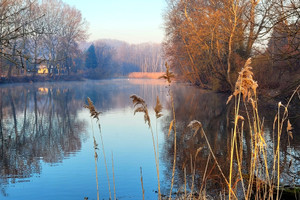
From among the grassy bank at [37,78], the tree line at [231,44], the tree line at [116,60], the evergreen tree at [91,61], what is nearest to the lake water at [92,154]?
the tree line at [231,44]

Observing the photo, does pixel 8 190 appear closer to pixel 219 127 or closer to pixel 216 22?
pixel 219 127

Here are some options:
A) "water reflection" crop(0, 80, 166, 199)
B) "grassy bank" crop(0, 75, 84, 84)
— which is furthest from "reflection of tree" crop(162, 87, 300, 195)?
"grassy bank" crop(0, 75, 84, 84)

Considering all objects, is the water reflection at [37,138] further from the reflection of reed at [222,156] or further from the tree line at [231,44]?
the tree line at [231,44]

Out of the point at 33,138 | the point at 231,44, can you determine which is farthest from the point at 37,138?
the point at 231,44

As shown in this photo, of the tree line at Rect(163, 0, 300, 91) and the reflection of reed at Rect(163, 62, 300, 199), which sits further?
the tree line at Rect(163, 0, 300, 91)

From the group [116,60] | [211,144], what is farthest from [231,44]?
[116,60]

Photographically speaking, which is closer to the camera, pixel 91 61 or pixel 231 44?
pixel 231 44

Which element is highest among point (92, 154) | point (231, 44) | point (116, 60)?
point (116, 60)

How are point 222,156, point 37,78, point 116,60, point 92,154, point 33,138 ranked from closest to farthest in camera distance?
1. point 222,156
2. point 92,154
3. point 33,138
4. point 37,78
5. point 116,60

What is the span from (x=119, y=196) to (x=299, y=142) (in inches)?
229

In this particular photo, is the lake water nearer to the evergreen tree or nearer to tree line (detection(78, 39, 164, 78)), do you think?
tree line (detection(78, 39, 164, 78))

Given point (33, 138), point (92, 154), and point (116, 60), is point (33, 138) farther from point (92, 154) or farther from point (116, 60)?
point (116, 60)

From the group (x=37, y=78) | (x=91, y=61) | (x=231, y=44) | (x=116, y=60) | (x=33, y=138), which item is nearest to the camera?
(x=33, y=138)

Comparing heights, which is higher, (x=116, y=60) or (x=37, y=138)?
(x=116, y=60)
